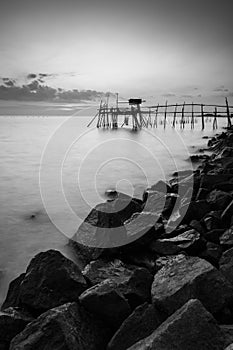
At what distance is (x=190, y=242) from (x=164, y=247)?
38cm

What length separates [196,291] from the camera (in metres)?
2.75

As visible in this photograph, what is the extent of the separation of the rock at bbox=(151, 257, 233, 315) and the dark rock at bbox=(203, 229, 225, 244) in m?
1.51

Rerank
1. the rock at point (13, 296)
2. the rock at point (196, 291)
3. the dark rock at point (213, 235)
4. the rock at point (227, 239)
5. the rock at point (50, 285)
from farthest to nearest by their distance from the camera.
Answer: the dark rock at point (213, 235)
the rock at point (227, 239)
the rock at point (13, 296)
the rock at point (50, 285)
the rock at point (196, 291)

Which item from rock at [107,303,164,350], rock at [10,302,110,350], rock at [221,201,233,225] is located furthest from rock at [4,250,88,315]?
rock at [221,201,233,225]

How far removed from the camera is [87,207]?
8422 millimetres

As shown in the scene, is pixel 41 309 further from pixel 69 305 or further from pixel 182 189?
pixel 182 189

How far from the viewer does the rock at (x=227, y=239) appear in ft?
13.7

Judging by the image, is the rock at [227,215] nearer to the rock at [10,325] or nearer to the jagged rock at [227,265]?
the jagged rock at [227,265]

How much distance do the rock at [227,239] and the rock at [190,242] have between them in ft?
0.91

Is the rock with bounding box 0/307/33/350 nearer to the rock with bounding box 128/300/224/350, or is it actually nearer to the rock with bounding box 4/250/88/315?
the rock with bounding box 4/250/88/315

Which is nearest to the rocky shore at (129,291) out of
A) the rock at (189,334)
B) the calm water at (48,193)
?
the rock at (189,334)

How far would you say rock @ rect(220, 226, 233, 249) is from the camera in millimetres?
4176

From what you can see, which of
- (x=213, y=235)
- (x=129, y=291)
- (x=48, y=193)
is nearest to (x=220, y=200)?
(x=213, y=235)

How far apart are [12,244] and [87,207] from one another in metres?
2.85
